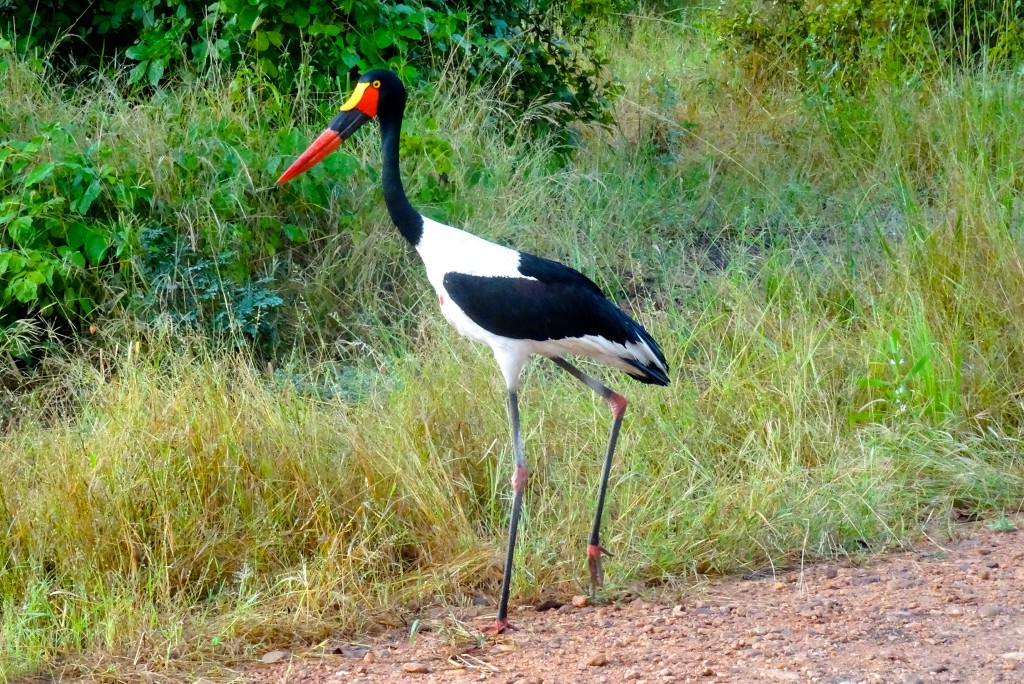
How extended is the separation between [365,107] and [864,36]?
4099mm

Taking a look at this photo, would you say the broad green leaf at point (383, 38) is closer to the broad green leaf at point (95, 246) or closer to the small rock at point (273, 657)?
the broad green leaf at point (95, 246)

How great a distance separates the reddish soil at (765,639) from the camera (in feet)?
9.55

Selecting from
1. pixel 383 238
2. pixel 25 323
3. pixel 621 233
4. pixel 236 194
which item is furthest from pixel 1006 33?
pixel 25 323

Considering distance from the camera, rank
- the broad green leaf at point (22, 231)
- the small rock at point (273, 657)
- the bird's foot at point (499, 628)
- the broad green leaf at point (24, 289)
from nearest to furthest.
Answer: the small rock at point (273, 657) < the bird's foot at point (499, 628) < the broad green leaf at point (24, 289) < the broad green leaf at point (22, 231)

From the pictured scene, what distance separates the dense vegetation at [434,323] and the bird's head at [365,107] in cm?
77

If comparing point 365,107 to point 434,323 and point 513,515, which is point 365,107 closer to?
point 434,323

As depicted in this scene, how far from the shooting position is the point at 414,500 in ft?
11.9

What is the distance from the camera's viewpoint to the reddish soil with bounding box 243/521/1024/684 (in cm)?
291

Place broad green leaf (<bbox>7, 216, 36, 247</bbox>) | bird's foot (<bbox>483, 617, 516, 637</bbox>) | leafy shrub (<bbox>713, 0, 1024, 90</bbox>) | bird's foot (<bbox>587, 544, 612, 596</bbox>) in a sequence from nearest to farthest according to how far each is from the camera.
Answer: bird's foot (<bbox>483, 617, 516, 637</bbox>), bird's foot (<bbox>587, 544, 612, 596</bbox>), broad green leaf (<bbox>7, 216, 36, 247</bbox>), leafy shrub (<bbox>713, 0, 1024, 90</bbox>)

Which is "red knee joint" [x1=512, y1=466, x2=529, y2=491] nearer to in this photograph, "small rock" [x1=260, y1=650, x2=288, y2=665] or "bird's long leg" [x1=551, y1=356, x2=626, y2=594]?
"bird's long leg" [x1=551, y1=356, x2=626, y2=594]

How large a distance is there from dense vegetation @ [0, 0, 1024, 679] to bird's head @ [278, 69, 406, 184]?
77 centimetres

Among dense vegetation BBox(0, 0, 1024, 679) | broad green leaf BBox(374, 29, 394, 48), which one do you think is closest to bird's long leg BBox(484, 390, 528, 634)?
dense vegetation BBox(0, 0, 1024, 679)

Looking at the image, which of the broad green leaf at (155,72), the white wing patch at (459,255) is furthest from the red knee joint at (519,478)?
the broad green leaf at (155,72)

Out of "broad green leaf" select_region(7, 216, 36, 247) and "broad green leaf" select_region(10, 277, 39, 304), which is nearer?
"broad green leaf" select_region(10, 277, 39, 304)
